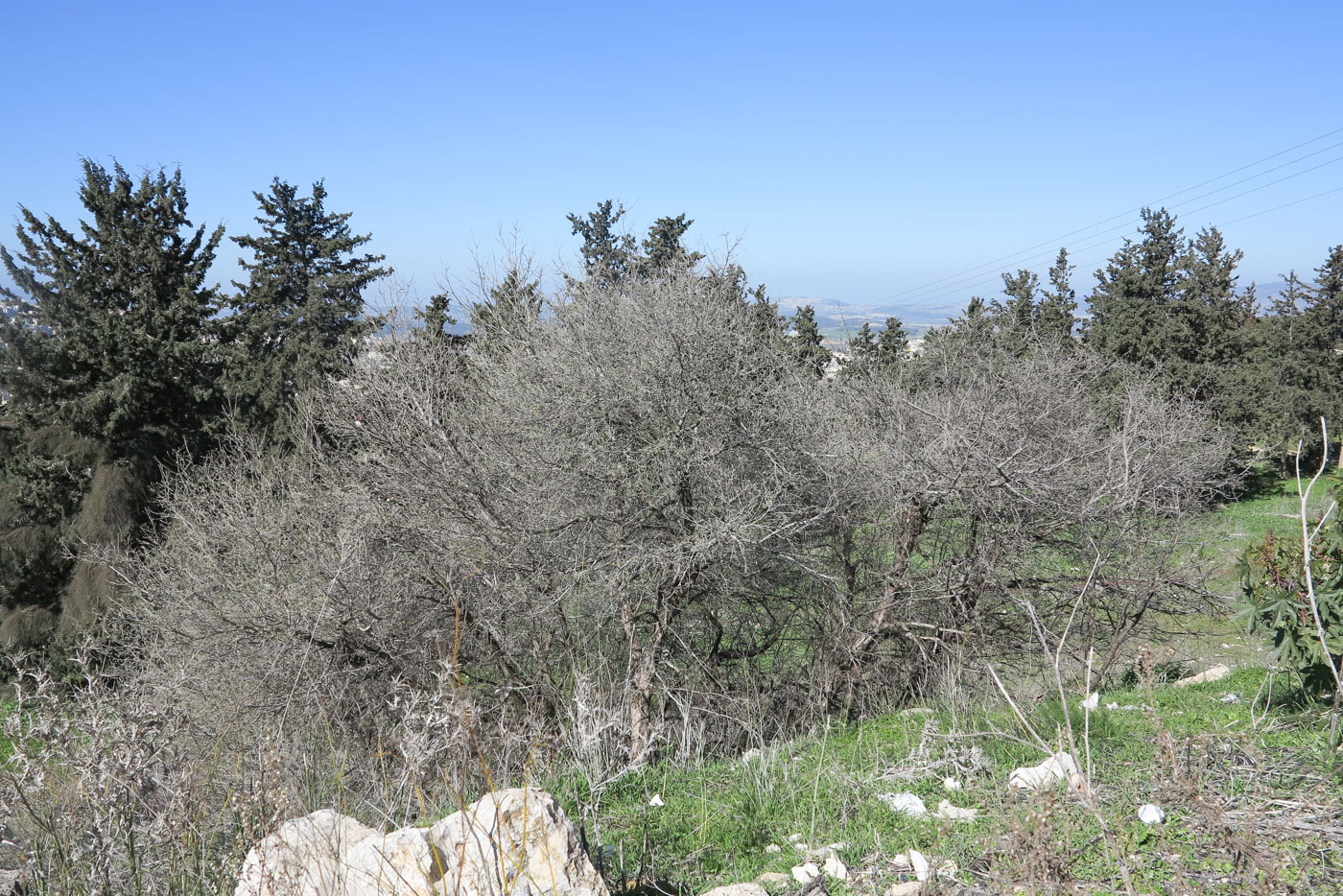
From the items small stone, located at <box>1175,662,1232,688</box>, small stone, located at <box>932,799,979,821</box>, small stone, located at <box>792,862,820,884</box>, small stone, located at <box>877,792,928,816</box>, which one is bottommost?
small stone, located at <box>1175,662,1232,688</box>

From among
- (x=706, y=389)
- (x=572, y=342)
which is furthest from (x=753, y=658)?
(x=572, y=342)

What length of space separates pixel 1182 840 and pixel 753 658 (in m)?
5.91

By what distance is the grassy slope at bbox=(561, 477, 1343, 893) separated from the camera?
2.76m

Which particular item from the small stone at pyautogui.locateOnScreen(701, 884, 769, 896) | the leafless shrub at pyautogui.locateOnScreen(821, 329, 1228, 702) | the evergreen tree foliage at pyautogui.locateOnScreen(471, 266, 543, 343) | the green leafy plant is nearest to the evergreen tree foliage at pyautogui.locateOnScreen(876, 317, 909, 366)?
the leafless shrub at pyautogui.locateOnScreen(821, 329, 1228, 702)

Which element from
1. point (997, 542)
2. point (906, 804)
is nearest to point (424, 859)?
point (906, 804)

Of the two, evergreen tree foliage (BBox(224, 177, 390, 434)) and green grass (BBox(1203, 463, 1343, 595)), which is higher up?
evergreen tree foliage (BBox(224, 177, 390, 434))

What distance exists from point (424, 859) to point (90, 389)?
17.8 meters

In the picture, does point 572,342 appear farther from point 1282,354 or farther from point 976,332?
point 1282,354

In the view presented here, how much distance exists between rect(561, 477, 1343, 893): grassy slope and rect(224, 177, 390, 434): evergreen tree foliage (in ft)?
35.2

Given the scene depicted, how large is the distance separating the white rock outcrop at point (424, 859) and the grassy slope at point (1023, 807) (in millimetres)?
630

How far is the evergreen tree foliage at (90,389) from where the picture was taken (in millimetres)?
15805

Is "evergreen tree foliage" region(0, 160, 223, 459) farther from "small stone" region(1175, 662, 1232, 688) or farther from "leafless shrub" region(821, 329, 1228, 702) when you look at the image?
"small stone" region(1175, 662, 1232, 688)

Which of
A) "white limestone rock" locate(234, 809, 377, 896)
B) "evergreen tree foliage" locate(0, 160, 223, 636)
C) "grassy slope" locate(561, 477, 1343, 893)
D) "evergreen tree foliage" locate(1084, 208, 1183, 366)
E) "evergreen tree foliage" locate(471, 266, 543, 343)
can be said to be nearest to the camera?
"white limestone rock" locate(234, 809, 377, 896)

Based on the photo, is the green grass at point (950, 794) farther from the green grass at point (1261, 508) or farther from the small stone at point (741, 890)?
the green grass at point (1261, 508)
